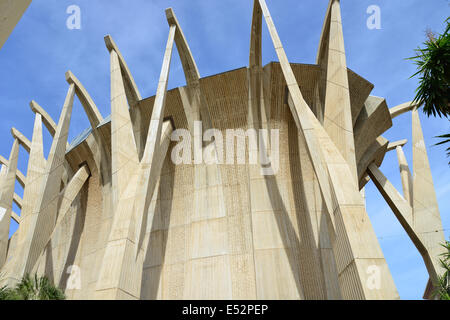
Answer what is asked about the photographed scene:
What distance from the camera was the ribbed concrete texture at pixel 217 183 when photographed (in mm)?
12627

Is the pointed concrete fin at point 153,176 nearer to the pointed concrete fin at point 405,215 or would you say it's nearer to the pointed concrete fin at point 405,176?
the pointed concrete fin at point 405,215

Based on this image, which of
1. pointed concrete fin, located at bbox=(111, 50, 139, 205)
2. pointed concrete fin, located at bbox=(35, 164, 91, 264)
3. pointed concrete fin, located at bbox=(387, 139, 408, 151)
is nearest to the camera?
pointed concrete fin, located at bbox=(111, 50, 139, 205)

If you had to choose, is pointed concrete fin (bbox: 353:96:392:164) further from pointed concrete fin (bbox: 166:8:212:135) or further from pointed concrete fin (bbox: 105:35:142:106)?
pointed concrete fin (bbox: 105:35:142:106)

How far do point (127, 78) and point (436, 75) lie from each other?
13223 mm

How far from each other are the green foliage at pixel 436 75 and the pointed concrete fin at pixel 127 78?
12.5 m

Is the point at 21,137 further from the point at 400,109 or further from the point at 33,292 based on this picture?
the point at 400,109

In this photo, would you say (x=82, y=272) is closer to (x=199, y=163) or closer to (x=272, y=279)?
(x=199, y=163)

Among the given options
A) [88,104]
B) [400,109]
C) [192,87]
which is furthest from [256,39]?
[400,109]

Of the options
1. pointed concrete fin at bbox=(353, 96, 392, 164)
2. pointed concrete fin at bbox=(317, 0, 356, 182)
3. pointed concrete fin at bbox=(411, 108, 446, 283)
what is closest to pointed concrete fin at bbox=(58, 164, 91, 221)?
pointed concrete fin at bbox=(317, 0, 356, 182)

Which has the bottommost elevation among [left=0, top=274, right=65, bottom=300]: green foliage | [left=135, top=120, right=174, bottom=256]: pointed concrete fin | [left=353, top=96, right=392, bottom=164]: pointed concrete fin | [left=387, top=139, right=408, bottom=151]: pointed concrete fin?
[left=0, top=274, right=65, bottom=300]: green foliage

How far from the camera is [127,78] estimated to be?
17.6 meters

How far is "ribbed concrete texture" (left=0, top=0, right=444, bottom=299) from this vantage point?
497 inches

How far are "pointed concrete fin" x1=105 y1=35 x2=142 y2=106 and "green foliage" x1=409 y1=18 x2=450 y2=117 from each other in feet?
40.9

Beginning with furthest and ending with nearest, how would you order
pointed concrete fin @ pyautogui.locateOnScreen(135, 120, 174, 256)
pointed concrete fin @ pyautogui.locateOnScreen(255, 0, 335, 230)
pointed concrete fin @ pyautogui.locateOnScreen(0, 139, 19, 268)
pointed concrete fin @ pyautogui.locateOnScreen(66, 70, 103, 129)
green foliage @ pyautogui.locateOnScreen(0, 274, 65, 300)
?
1. pointed concrete fin @ pyautogui.locateOnScreen(0, 139, 19, 268)
2. pointed concrete fin @ pyautogui.locateOnScreen(66, 70, 103, 129)
3. pointed concrete fin @ pyautogui.locateOnScreen(135, 120, 174, 256)
4. green foliage @ pyautogui.locateOnScreen(0, 274, 65, 300)
5. pointed concrete fin @ pyautogui.locateOnScreen(255, 0, 335, 230)
